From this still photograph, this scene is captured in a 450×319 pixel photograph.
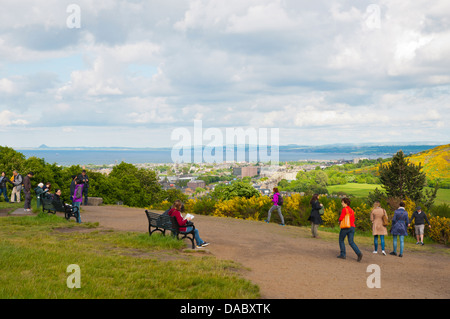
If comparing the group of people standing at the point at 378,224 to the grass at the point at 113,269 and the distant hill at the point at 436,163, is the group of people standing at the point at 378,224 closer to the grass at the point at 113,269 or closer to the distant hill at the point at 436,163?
the grass at the point at 113,269

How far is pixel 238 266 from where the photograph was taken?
26.6ft

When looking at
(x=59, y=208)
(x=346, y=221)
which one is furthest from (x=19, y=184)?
(x=346, y=221)

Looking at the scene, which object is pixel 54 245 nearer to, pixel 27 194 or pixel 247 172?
pixel 27 194

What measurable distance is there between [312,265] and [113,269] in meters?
4.45

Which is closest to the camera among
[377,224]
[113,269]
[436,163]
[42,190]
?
[113,269]

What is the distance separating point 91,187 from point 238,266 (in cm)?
1935

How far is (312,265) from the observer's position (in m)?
8.63

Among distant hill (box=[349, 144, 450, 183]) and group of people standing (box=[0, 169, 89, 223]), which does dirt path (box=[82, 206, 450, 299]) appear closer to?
group of people standing (box=[0, 169, 89, 223])

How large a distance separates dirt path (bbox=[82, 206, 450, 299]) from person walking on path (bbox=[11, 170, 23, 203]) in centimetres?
699

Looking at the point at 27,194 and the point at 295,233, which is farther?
the point at 27,194

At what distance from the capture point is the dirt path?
661 cm

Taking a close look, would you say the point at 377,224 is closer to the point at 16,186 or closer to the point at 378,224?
the point at 378,224

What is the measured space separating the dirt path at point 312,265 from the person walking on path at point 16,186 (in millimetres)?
6986
